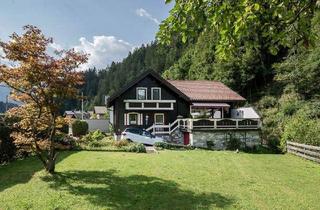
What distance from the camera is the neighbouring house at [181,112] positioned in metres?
27.4

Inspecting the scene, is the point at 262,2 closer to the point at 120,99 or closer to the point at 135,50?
the point at 120,99

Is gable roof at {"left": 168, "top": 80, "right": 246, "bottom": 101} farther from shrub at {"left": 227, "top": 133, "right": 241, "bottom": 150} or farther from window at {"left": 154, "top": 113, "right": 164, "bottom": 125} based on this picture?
shrub at {"left": 227, "top": 133, "right": 241, "bottom": 150}

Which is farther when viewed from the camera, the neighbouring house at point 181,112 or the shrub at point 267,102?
the shrub at point 267,102

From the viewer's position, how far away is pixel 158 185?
11.6m

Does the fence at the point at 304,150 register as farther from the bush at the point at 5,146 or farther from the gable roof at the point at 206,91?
the bush at the point at 5,146

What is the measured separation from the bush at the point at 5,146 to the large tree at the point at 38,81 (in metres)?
3.48

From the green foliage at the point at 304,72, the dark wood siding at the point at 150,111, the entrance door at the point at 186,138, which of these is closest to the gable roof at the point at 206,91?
the dark wood siding at the point at 150,111

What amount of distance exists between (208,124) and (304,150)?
8.69 metres

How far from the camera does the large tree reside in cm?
1278

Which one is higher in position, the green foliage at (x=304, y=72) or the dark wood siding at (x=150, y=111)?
the green foliage at (x=304, y=72)

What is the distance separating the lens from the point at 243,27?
411 centimetres

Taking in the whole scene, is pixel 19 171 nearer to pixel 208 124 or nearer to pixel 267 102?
pixel 208 124

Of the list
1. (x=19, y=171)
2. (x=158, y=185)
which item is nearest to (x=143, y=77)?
(x=19, y=171)

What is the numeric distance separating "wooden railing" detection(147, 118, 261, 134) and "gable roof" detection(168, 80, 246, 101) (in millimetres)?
4545
